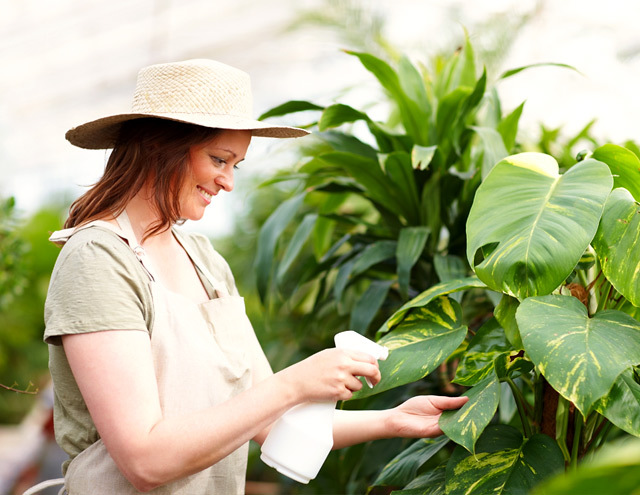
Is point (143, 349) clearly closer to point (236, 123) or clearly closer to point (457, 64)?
point (236, 123)

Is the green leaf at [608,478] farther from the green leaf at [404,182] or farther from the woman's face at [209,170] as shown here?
the green leaf at [404,182]

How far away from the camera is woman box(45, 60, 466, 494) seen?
89 cm

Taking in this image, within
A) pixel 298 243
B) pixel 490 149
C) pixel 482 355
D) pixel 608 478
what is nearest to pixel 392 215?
pixel 298 243

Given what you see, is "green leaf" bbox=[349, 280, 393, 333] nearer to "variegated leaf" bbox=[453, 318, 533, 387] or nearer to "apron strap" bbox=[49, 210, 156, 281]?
"variegated leaf" bbox=[453, 318, 533, 387]

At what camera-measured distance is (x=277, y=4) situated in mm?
5484

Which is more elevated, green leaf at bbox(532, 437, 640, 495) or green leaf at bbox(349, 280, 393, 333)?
green leaf at bbox(532, 437, 640, 495)

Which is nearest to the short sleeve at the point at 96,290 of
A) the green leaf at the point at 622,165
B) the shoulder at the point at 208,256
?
the shoulder at the point at 208,256

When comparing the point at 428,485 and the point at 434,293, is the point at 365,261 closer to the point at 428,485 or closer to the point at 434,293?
the point at 434,293

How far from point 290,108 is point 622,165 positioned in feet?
2.54

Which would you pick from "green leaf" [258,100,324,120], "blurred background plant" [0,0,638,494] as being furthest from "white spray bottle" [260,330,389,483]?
"green leaf" [258,100,324,120]

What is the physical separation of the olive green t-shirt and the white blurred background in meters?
2.39

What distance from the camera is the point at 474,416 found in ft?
3.00

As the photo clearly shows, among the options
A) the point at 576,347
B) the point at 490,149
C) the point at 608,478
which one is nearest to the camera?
the point at 608,478

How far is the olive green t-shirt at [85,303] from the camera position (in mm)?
901
